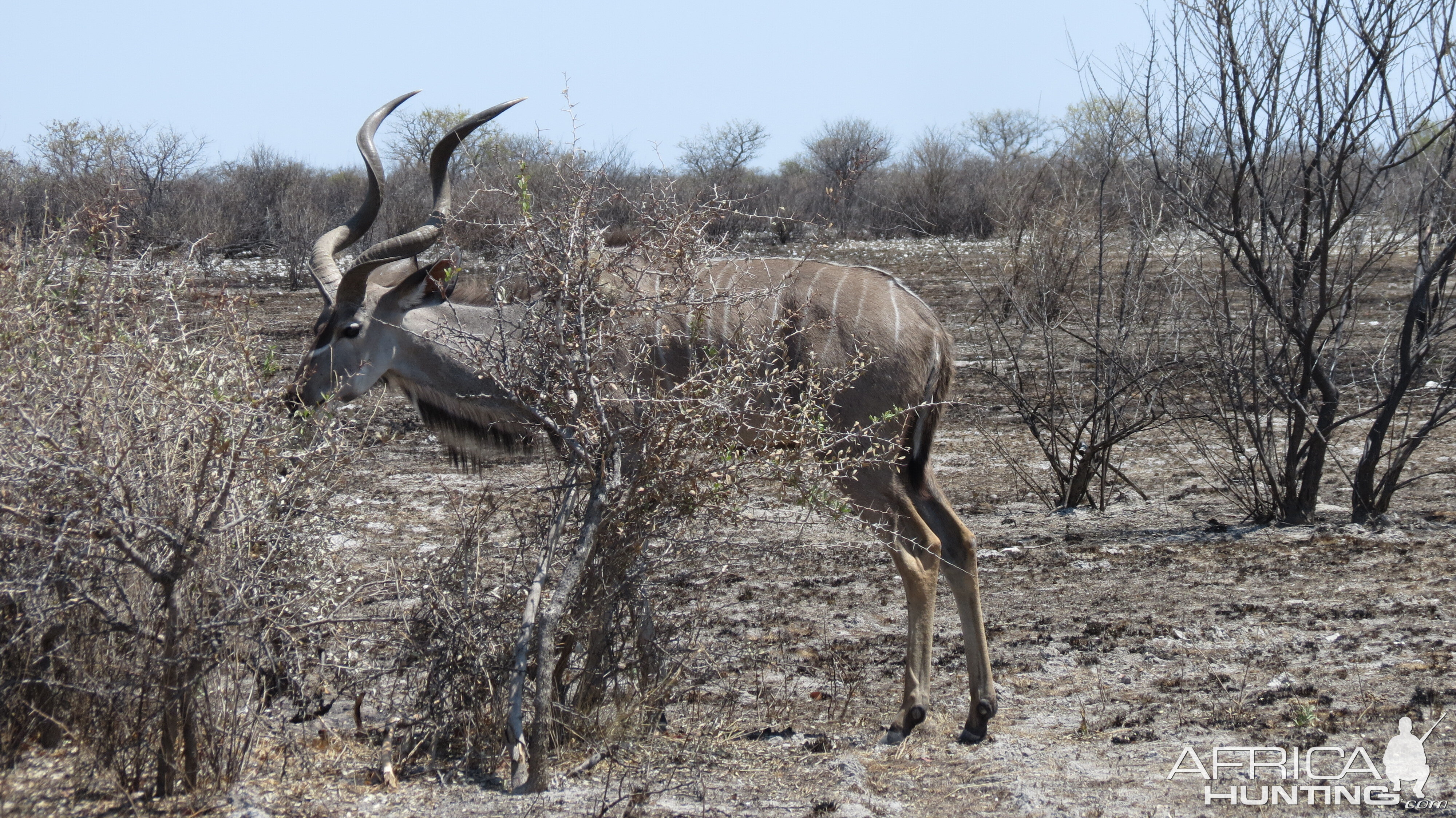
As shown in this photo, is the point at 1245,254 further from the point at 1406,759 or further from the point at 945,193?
the point at 945,193

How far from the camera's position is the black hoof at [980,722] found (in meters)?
3.30

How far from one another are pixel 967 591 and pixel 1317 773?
1.05 meters

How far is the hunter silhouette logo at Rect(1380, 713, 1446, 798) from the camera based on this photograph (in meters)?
2.77

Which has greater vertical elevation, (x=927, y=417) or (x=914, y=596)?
(x=927, y=417)

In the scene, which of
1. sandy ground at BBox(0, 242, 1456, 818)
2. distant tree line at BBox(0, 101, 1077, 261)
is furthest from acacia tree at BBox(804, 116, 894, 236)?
sandy ground at BBox(0, 242, 1456, 818)

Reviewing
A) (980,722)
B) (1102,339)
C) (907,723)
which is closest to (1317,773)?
(980,722)

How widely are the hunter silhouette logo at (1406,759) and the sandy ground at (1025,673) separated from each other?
2 cm

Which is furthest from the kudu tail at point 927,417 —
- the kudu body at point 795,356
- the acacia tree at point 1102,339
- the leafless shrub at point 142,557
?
the leafless shrub at point 142,557

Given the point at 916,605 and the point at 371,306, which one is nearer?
the point at 916,605

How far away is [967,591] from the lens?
359cm

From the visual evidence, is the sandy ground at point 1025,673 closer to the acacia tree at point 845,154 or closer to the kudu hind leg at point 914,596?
the kudu hind leg at point 914,596

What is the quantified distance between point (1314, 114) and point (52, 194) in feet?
37.7

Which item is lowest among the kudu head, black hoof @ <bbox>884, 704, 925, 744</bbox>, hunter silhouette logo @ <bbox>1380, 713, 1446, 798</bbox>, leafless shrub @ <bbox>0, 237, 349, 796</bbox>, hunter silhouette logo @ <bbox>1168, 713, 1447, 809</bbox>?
black hoof @ <bbox>884, 704, 925, 744</bbox>

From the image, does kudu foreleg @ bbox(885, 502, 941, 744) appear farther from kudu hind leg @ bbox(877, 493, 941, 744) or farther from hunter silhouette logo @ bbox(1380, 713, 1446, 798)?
hunter silhouette logo @ bbox(1380, 713, 1446, 798)
